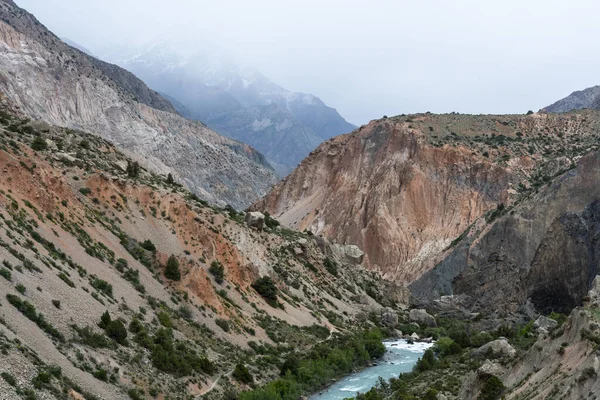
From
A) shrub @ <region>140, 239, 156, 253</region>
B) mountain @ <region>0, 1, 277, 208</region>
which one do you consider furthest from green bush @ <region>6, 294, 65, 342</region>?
mountain @ <region>0, 1, 277, 208</region>

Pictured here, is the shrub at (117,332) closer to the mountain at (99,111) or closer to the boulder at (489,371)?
the boulder at (489,371)

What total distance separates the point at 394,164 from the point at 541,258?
44.1m

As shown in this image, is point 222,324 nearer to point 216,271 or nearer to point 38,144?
point 216,271

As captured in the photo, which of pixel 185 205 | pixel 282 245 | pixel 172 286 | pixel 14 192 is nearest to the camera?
pixel 14 192

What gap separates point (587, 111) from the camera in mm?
110812

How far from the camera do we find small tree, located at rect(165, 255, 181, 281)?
45344mm

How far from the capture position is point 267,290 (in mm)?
55094

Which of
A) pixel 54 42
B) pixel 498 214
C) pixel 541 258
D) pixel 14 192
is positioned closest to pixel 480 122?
pixel 498 214

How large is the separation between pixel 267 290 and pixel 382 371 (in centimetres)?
1141

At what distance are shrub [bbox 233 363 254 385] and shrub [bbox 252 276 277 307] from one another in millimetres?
15816

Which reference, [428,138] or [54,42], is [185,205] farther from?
[54,42]

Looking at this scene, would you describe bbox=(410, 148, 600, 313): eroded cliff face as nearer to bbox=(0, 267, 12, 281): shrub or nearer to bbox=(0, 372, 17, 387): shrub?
bbox=(0, 267, 12, 281): shrub

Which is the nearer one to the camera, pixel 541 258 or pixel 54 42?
pixel 541 258

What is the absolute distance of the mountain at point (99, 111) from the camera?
403 feet
